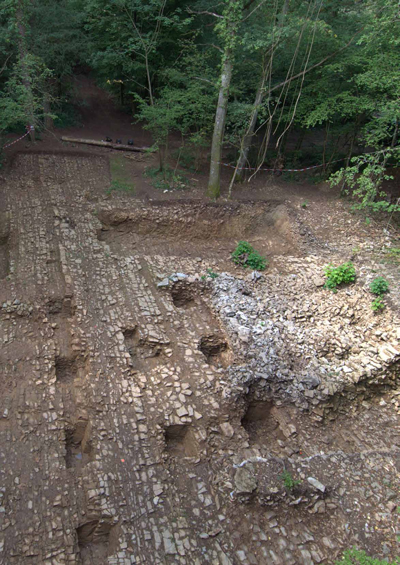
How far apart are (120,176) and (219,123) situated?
4688 millimetres

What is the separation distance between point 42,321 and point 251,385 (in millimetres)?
5307

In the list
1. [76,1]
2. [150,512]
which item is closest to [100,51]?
[76,1]

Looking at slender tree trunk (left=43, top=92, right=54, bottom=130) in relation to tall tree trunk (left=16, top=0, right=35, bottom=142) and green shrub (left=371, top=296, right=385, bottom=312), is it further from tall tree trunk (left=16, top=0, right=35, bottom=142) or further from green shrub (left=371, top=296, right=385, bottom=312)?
green shrub (left=371, top=296, right=385, bottom=312)

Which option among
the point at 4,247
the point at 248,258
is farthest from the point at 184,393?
the point at 4,247

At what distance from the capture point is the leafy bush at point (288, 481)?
633 cm

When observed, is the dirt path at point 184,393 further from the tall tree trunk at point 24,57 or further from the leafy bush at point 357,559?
the tall tree trunk at point 24,57

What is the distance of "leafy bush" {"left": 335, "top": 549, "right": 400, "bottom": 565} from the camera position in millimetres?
5266

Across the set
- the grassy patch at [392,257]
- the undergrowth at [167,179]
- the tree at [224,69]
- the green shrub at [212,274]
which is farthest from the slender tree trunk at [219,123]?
the grassy patch at [392,257]

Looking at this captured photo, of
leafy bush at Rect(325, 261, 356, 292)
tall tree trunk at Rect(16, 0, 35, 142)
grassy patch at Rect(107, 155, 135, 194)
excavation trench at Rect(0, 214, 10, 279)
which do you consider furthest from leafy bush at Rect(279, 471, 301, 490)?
tall tree trunk at Rect(16, 0, 35, 142)

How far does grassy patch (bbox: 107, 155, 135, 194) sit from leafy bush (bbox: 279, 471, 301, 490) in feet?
37.0

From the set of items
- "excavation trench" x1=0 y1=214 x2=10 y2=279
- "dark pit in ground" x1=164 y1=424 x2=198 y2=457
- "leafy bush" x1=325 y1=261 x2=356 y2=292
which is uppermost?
"leafy bush" x1=325 y1=261 x2=356 y2=292

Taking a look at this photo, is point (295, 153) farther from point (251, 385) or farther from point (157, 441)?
point (157, 441)

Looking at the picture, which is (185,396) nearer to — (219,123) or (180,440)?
(180,440)

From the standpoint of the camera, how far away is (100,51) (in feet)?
52.5
